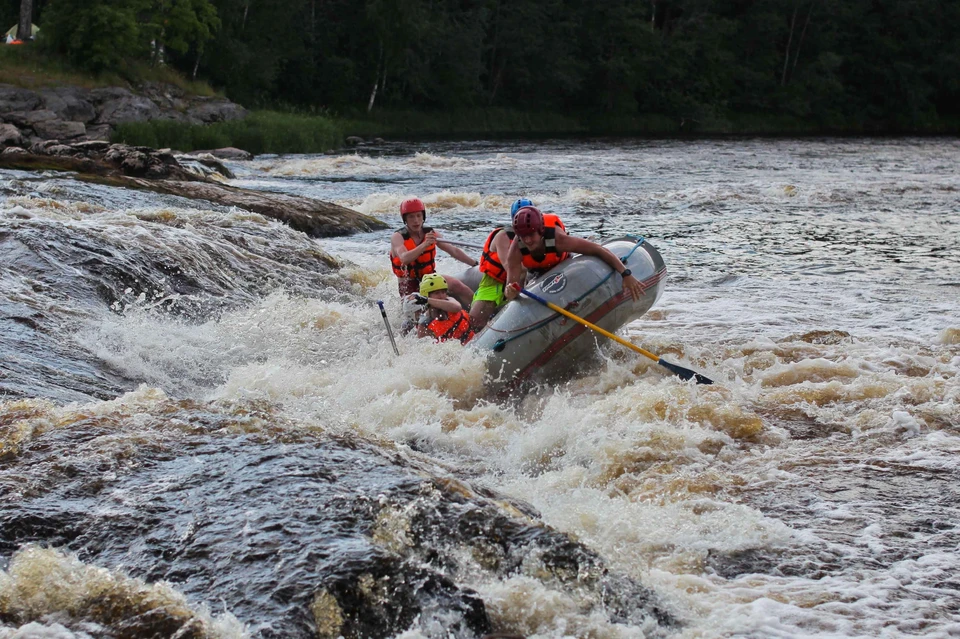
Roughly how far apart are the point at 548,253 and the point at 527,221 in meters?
0.46

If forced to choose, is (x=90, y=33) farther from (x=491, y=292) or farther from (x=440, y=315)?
(x=491, y=292)

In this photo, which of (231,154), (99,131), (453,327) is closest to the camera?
(453,327)

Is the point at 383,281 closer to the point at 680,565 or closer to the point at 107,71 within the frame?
the point at 680,565

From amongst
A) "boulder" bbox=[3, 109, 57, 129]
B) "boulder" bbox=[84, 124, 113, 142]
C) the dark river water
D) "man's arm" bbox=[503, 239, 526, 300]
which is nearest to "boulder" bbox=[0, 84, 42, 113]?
"boulder" bbox=[3, 109, 57, 129]

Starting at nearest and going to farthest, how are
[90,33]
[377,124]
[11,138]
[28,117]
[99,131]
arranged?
[11,138], [28,117], [99,131], [90,33], [377,124]

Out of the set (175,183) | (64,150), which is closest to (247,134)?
(64,150)

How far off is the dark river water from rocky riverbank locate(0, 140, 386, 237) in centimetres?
185

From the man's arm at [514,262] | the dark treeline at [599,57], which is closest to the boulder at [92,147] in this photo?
the man's arm at [514,262]

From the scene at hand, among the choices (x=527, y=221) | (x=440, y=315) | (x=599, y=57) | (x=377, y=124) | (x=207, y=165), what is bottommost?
(x=440, y=315)

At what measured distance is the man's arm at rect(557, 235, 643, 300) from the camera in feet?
25.0

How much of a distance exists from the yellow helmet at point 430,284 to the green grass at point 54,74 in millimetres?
28230

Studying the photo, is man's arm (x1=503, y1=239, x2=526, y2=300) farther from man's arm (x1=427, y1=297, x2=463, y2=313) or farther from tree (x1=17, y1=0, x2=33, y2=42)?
tree (x1=17, y1=0, x2=33, y2=42)

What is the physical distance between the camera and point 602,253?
764cm

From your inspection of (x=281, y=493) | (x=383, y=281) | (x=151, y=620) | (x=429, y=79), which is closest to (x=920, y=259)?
(x=383, y=281)
